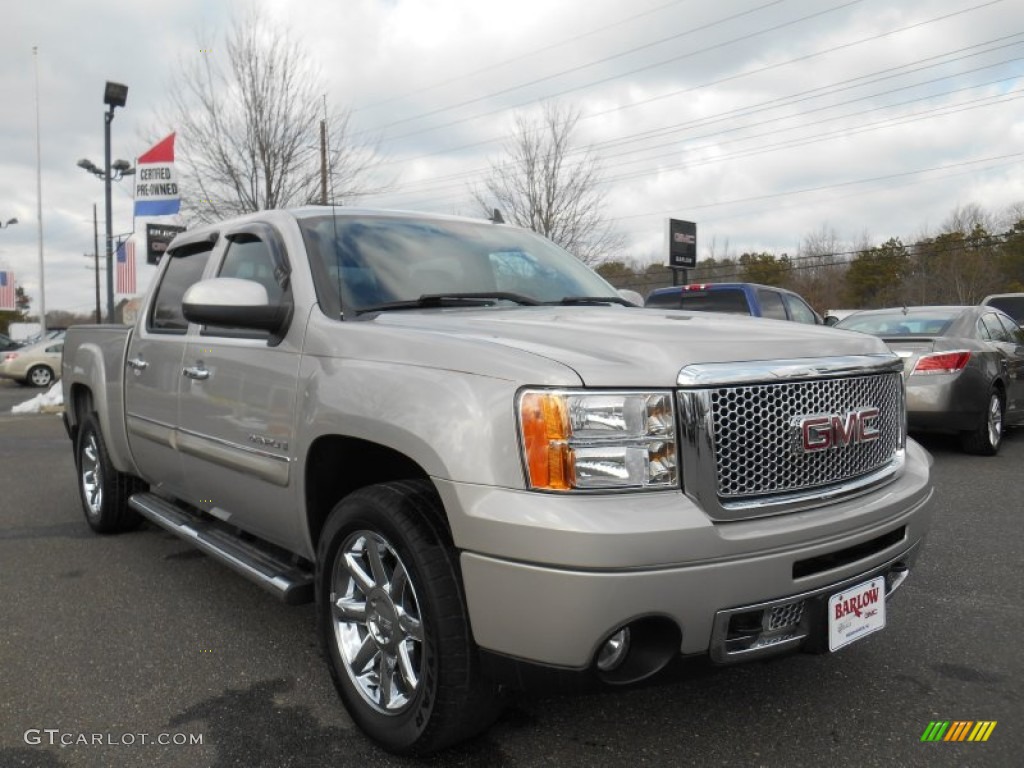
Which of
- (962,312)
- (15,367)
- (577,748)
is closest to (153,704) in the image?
(577,748)

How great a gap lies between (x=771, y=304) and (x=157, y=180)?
11.2 m

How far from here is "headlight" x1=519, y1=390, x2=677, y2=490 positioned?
78.7 inches

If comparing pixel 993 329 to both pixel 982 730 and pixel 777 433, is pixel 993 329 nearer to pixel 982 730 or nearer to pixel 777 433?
pixel 982 730

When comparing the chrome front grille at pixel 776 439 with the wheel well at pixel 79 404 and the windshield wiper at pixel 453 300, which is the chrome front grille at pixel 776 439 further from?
the wheel well at pixel 79 404

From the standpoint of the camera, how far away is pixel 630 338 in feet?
7.45

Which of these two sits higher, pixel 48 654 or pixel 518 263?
pixel 518 263

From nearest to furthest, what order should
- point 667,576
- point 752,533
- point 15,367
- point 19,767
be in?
point 667,576 → point 752,533 → point 19,767 → point 15,367

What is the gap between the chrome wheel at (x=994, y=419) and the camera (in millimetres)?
7457

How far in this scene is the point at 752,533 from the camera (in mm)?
2072

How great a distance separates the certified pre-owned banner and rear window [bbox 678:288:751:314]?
9.97 m

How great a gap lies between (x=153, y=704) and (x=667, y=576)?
1.94 m

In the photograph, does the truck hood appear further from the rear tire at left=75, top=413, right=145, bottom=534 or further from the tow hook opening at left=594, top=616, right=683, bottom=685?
the rear tire at left=75, top=413, right=145, bottom=534

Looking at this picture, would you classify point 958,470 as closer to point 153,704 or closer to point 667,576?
point 667,576

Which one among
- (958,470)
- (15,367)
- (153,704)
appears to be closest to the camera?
(153,704)
